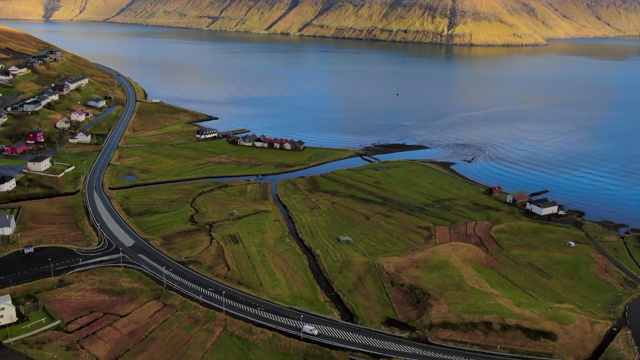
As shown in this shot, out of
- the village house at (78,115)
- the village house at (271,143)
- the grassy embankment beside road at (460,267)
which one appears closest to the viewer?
the grassy embankment beside road at (460,267)

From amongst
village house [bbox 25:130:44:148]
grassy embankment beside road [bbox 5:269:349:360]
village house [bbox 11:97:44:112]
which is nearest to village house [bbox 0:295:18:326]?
grassy embankment beside road [bbox 5:269:349:360]

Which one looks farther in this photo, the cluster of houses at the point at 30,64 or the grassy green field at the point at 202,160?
the cluster of houses at the point at 30,64

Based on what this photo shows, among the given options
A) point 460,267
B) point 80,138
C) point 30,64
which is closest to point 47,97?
point 80,138

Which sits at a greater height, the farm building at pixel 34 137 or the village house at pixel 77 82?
the village house at pixel 77 82

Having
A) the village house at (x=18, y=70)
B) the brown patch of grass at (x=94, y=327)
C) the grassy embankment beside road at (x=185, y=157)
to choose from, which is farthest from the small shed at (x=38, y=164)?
the village house at (x=18, y=70)

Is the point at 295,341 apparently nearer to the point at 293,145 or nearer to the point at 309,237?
the point at 309,237

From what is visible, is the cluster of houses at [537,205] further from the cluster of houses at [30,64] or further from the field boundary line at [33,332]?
the cluster of houses at [30,64]

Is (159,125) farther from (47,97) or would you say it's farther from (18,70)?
(18,70)
